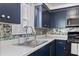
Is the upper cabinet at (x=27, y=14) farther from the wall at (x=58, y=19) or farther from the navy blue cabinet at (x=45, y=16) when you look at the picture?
the wall at (x=58, y=19)

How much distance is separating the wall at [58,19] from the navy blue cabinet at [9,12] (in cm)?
113

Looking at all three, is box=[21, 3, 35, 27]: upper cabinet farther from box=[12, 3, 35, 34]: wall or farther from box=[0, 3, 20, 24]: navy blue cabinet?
box=[0, 3, 20, 24]: navy blue cabinet

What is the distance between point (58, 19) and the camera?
296 centimetres

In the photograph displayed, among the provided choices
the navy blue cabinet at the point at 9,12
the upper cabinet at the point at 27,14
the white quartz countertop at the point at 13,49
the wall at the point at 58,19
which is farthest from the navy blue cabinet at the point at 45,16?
the white quartz countertop at the point at 13,49

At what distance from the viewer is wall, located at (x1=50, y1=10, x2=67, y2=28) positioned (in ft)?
9.33

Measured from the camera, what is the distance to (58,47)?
9.94 ft

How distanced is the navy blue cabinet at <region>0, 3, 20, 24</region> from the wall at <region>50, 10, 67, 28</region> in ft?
3.71

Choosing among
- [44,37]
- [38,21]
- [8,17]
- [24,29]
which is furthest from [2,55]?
[44,37]

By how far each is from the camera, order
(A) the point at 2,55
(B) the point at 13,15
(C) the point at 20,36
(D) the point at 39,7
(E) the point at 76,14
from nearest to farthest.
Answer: (A) the point at 2,55 → (B) the point at 13,15 → (C) the point at 20,36 → (D) the point at 39,7 → (E) the point at 76,14

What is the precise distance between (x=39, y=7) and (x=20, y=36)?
82 cm

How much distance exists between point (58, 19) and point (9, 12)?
157 cm

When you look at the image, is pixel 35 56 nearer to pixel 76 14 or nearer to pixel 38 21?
pixel 38 21

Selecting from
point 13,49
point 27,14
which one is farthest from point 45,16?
point 13,49

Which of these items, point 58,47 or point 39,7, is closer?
point 39,7
